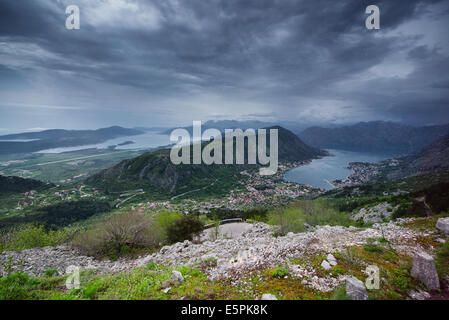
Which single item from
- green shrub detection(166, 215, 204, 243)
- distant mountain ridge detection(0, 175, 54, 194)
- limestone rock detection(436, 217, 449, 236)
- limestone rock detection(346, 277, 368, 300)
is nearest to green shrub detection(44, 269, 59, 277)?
green shrub detection(166, 215, 204, 243)

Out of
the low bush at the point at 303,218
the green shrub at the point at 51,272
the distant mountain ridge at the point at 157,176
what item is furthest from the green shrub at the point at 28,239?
the distant mountain ridge at the point at 157,176

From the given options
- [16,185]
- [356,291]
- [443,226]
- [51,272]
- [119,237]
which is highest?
[356,291]

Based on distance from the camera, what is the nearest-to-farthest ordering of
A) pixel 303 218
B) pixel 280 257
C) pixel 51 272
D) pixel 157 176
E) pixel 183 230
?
pixel 280 257
pixel 51 272
pixel 183 230
pixel 303 218
pixel 157 176

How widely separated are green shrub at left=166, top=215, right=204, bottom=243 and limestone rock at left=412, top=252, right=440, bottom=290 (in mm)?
14253

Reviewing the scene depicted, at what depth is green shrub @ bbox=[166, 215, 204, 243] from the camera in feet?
52.4

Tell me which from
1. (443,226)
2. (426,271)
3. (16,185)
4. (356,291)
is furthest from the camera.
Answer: (16,185)

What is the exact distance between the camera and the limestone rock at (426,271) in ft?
16.6

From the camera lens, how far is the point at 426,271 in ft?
17.0

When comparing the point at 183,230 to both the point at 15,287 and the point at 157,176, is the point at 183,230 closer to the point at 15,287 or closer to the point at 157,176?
the point at 15,287

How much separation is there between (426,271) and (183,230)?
49.4 feet

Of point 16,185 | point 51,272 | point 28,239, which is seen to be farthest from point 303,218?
point 16,185

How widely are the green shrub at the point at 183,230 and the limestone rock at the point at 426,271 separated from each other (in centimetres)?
1425

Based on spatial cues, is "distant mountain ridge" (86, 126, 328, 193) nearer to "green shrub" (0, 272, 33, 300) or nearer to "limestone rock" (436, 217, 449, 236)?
"green shrub" (0, 272, 33, 300)

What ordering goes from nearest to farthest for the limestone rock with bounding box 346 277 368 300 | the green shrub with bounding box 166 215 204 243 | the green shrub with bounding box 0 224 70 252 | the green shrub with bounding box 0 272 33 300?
the limestone rock with bounding box 346 277 368 300 → the green shrub with bounding box 0 272 33 300 → the green shrub with bounding box 0 224 70 252 → the green shrub with bounding box 166 215 204 243
